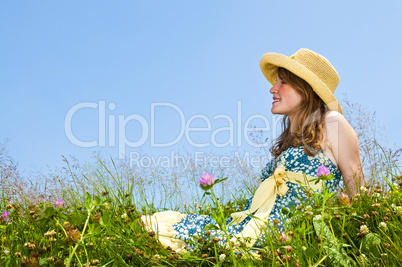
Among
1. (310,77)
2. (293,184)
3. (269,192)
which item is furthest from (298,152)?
(310,77)

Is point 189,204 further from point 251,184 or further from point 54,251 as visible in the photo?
point 54,251

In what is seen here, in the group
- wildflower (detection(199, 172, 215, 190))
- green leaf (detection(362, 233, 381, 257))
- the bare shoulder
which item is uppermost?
the bare shoulder

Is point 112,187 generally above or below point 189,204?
above

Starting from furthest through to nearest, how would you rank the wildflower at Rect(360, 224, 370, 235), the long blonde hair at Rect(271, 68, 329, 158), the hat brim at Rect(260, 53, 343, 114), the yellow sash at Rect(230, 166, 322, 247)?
1. the hat brim at Rect(260, 53, 343, 114)
2. the long blonde hair at Rect(271, 68, 329, 158)
3. the yellow sash at Rect(230, 166, 322, 247)
4. the wildflower at Rect(360, 224, 370, 235)

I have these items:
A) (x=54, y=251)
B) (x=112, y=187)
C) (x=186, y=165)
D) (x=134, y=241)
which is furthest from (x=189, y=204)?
(x=54, y=251)

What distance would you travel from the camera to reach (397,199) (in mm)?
2559

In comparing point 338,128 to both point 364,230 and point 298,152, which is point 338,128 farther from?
Result: point 364,230

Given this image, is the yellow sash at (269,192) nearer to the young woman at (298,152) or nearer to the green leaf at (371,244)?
the young woman at (298,152)

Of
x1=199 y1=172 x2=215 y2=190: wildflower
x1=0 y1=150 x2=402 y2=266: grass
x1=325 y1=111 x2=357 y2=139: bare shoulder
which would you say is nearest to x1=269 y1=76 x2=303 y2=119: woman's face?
x1=325 y1=111 x2=357 y2=139: bare shoulder

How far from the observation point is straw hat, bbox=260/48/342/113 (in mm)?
3680

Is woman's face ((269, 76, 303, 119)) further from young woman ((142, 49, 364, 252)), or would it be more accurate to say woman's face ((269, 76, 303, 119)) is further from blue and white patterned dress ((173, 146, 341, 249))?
blue and white patterned dress ((173, 146, 341, 249))

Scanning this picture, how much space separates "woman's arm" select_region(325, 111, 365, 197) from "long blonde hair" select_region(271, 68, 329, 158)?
0.12 metres

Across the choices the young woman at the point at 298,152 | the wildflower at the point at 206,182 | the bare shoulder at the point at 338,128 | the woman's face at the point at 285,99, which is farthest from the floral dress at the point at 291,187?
the wildflower at the point at 206,182

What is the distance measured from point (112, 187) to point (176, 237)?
2.89ft
